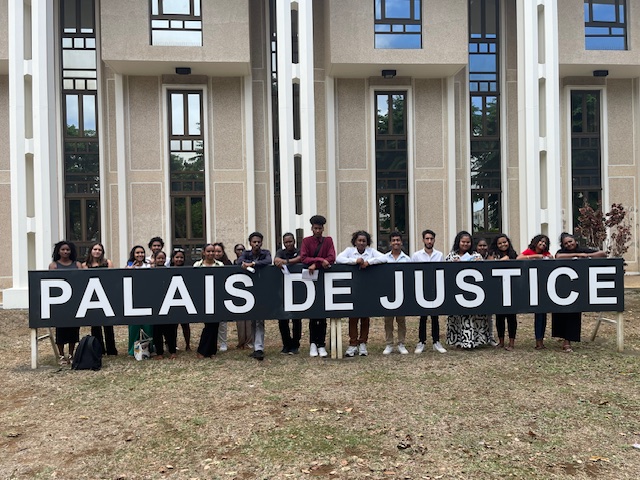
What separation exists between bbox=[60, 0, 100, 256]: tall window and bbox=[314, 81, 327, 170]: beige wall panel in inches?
289

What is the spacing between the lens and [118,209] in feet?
50.4

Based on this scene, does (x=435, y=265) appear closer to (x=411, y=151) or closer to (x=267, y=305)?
(x=267, y=305)

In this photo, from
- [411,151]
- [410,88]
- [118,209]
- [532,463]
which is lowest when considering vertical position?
[532,463]

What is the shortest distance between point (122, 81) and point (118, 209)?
422cm

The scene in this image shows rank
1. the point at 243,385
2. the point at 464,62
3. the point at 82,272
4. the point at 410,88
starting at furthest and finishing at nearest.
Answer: the point at 410,88, the point at 464,62, the point at 82,272, the point at 243,385

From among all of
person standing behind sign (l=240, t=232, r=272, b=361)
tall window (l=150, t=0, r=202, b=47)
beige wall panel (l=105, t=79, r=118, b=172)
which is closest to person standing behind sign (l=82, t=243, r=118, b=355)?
person standing behind sign (l=240, t=232, r=272, b=361)

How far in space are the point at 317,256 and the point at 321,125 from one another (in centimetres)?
1033

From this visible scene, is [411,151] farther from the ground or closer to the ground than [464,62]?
closer to the ground

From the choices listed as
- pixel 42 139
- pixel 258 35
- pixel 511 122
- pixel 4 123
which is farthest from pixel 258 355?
pixel 511 122

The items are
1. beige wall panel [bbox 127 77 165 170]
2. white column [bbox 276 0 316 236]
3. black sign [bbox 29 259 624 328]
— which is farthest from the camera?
beige wall panel [bbox 127 77 165 170]

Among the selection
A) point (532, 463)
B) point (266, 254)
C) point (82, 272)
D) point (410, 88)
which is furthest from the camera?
point (410, 88)

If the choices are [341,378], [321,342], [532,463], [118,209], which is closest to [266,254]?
[321,342]

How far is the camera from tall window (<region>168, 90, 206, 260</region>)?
51.6ft

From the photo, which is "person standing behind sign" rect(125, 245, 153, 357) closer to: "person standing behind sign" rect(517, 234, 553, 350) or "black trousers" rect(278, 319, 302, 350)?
"black trousers" rect(278, 319, 302, 350)
